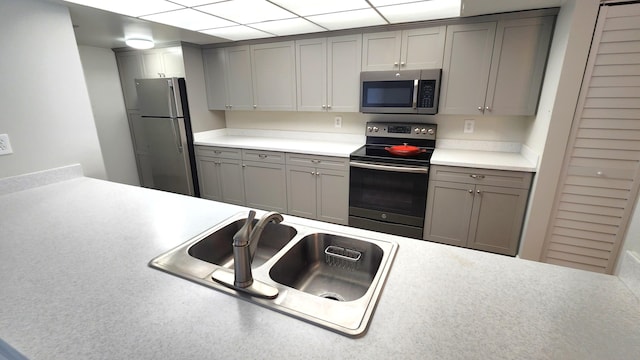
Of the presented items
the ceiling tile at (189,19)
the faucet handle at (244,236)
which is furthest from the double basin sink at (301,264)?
the ceiling tile at (189,19)

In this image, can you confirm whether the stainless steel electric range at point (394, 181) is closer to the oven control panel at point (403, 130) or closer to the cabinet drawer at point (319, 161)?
the oven control panel at point (403, 130)

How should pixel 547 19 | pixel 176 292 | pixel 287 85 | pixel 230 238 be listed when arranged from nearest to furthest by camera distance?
pixel 176 292 < pixel 230 238 < pixel 547 19 < pixel 287 85

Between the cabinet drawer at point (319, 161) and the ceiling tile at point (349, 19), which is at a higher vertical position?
the ceiling tile at point (349, 19)

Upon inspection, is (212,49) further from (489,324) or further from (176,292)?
(489,324)

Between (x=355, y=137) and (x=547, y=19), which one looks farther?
(x=355, y=137)

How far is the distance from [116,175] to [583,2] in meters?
5.05

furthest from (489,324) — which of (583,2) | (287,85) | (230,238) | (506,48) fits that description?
(287,85)

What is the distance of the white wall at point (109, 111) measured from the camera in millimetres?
3582

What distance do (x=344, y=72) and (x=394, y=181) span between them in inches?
49.8

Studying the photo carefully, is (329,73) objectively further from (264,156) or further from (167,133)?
(167,133)

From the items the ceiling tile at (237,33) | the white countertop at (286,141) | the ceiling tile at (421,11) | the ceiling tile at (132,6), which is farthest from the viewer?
the white countertop at (286,141)

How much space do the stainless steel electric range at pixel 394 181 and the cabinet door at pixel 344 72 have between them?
47 centimetres

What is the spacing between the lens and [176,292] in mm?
885

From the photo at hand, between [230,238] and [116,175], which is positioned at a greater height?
[230,238]
